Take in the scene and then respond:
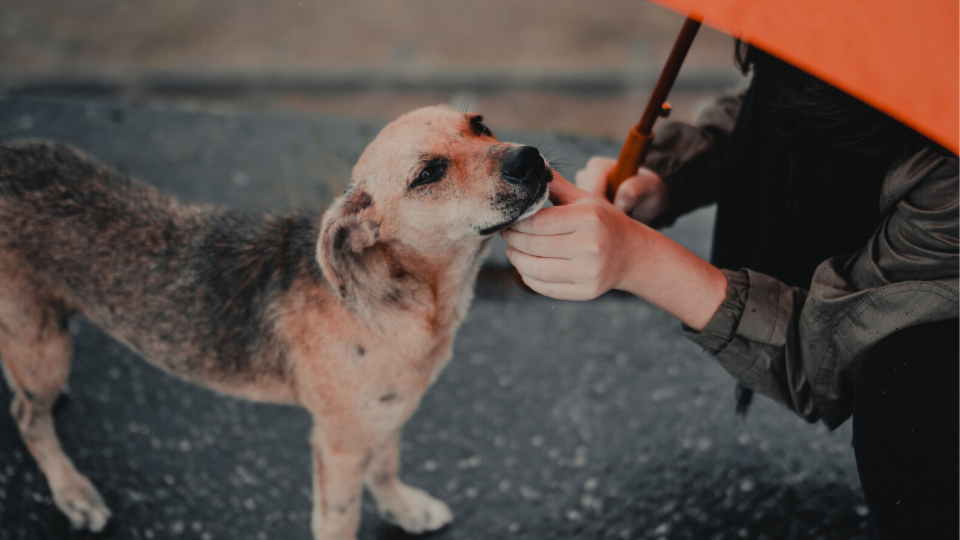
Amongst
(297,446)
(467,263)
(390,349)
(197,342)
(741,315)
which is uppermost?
(741,315)

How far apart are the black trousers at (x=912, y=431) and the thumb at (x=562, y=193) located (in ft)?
2.64

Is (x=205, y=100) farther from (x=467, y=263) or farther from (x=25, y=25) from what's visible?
(x=467, y=263)

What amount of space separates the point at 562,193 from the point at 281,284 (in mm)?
949

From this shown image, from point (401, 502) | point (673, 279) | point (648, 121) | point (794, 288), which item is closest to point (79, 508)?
point (401, 502)

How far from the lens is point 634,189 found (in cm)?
203

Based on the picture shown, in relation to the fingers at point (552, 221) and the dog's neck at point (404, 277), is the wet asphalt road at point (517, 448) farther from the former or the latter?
the fingers at point (552, 221)

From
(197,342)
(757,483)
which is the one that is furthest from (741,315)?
(197,342)

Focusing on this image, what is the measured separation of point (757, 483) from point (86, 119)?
4761 mm

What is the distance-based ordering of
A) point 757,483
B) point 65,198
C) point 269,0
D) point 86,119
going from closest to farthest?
point 65,198
point 757,483
point 86,119
point 269,0

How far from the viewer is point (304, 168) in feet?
14.0

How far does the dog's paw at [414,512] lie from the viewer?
2.42 metres

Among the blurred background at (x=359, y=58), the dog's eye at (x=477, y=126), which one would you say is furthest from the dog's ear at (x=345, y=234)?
the blurred background at (x=359, y=58)

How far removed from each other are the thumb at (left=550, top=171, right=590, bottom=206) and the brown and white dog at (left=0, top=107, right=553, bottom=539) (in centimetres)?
22

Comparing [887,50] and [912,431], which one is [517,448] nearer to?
[912,431]
